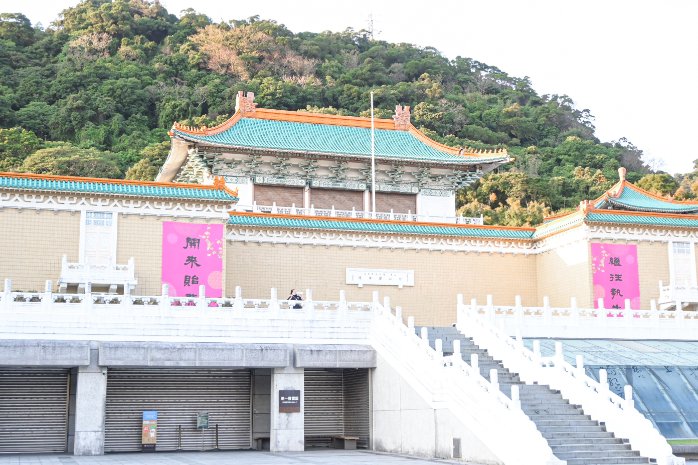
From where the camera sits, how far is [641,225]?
28.4 meters

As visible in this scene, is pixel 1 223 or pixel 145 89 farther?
pixel 145 89

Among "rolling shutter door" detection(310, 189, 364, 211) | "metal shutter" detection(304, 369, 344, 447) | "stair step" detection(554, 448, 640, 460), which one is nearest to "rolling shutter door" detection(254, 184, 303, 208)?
"rolling shutter door" detection(310, 189, 364, 211)

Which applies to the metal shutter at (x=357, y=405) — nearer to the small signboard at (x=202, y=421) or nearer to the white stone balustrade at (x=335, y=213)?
the small signboard at (x=202, y=421)

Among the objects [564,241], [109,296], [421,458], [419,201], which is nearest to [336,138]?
[419,201]

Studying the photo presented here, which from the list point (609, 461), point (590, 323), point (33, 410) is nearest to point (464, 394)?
point (609, 461)

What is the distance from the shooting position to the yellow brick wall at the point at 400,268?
2697 centimetres

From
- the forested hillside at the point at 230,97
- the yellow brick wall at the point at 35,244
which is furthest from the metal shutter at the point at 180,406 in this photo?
the forested hillside at the point at 230,97

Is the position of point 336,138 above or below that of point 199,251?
above

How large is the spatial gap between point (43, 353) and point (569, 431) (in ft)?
34.9

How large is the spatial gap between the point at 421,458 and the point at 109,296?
789 cm

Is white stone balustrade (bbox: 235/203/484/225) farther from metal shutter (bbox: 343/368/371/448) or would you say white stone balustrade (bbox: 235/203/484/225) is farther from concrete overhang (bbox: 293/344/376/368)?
concrete overhang (bbox: 293/344/376/368)

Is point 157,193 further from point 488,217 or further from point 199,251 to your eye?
point 488,217

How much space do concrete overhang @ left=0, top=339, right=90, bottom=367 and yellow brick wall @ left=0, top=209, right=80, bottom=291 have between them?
20.0 feet

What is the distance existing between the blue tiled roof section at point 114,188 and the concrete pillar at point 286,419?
7.19 m
